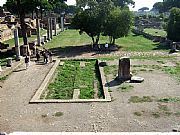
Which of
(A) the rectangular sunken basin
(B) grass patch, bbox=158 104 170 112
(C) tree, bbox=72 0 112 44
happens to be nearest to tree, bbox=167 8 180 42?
(C) tree, bbox=72 0 112 44

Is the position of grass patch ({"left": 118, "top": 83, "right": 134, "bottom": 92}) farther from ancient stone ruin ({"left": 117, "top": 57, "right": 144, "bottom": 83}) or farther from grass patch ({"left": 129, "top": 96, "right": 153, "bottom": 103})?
grass patch ({"left": 129, "top": 96, "right": 153, "bottom": 103})

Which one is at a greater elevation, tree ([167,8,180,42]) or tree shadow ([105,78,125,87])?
tree ([167,8,180,42])

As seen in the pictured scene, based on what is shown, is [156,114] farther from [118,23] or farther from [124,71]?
[118,23]

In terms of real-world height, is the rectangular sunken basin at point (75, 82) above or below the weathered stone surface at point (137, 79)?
below

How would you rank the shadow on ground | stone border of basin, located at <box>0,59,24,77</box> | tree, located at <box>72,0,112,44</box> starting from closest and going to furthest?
stone border of basin, located at <box>0,59,24,77</box> → the shadow on ground → tree, located at <box>72,0,112,44</box>

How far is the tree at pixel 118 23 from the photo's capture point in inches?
1265

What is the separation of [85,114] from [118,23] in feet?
67.7

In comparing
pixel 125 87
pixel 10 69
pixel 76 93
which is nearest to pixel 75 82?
pixel 76 93

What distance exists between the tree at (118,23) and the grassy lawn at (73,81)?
29.0ft

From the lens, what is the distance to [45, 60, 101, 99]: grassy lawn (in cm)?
1599

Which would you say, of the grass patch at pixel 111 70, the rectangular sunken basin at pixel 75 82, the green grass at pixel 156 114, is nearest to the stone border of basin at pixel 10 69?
the rectangular sunken basin at pixel 75 82

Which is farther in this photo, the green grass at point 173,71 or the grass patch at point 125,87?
the green grass at point 173,71

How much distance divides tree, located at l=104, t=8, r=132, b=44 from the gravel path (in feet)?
51.6

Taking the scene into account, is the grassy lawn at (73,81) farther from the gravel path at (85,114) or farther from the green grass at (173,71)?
the green grass at (173,71)
